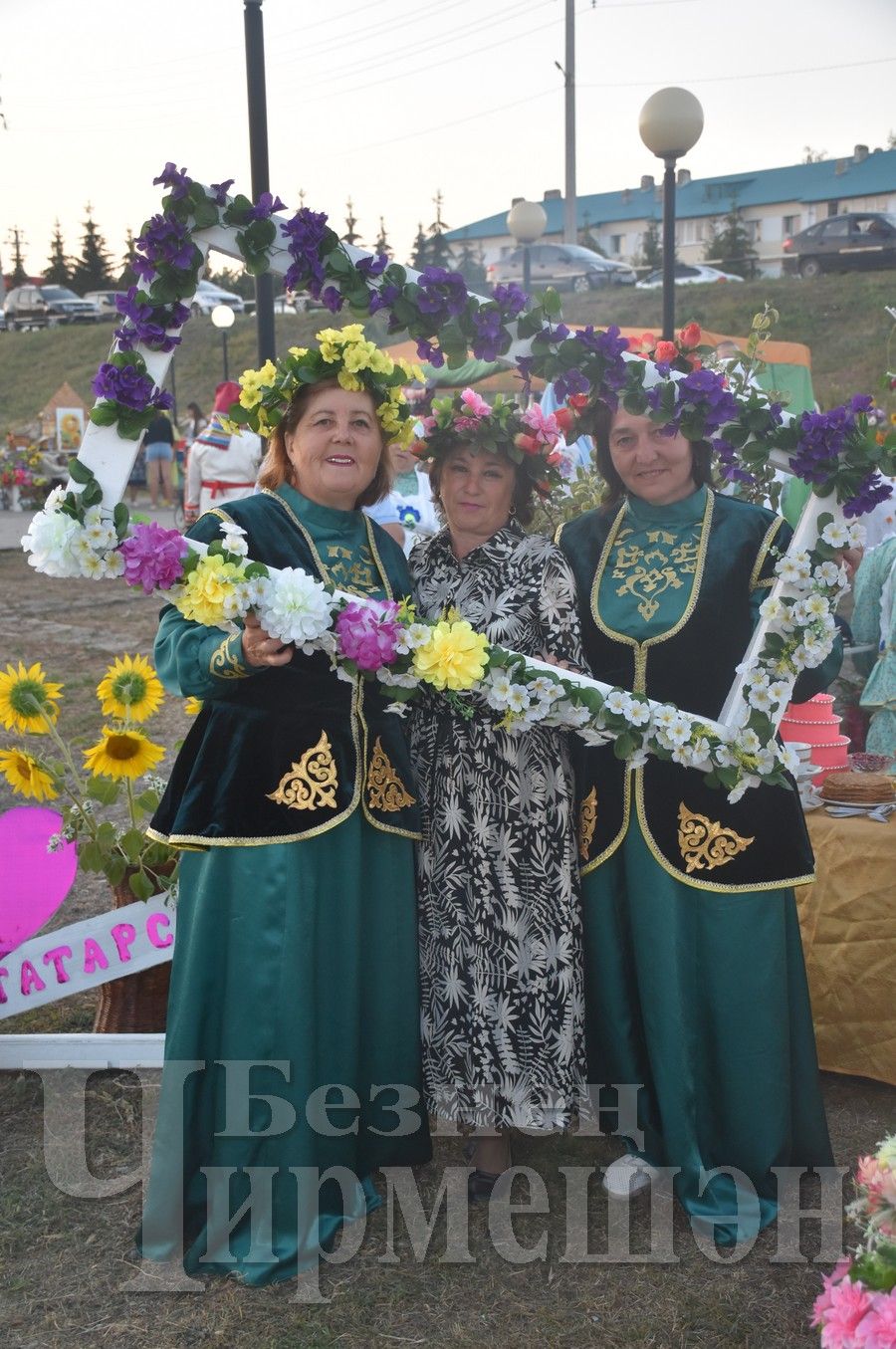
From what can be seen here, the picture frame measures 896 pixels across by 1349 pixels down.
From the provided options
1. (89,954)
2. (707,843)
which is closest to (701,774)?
(707,843)

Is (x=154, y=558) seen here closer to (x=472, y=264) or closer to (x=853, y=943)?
(x=853, y=943)

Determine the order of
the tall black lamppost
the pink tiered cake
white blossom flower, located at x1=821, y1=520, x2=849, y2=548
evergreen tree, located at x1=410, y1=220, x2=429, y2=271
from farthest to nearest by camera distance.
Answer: evergreen tree, located at x1=410, y1=220, x2=429, y2=271, the tall black lamppost, the pink tiered cake, white blossom flower, located at x1=821, y1=520, x2=849, y2=548

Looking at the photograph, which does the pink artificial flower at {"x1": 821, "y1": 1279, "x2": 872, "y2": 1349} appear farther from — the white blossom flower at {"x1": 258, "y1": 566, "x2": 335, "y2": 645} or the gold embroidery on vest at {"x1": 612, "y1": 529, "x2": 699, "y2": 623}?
the gold embroidery on vest at {"x1": 612, "y1": 529, "x2": 699, "y2": 623}

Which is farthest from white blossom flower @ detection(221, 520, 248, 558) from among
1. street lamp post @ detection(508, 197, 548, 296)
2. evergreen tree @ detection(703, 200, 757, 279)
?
evergreen tree @ detection(703, 200, 757, 279)

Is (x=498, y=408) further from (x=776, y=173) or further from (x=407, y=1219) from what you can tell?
(x=776, y=173)

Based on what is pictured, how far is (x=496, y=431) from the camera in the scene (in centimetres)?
301

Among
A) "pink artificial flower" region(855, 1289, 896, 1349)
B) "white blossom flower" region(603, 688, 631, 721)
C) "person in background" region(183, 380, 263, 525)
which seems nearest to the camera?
"pink artificial flower" region(855, 1289, 896, 1349)

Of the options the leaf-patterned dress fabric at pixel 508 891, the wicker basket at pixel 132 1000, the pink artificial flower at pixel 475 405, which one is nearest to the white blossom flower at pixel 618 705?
the leaf-patterned dress fabric at pixel 508 891

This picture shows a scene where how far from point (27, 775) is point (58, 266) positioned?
191 feet

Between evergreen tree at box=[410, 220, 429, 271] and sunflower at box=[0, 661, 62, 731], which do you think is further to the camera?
evergreen tree at box=[410, 220, 429, 271]

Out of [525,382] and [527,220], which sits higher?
[527,220]

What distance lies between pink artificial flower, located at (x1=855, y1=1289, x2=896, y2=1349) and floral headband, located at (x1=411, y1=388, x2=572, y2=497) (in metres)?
1.95

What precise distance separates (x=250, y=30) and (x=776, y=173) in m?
54.4

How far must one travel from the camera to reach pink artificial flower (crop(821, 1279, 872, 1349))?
5.53 feet
